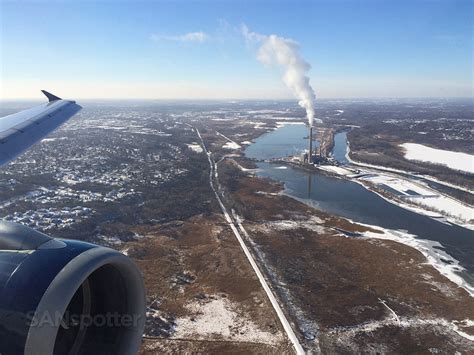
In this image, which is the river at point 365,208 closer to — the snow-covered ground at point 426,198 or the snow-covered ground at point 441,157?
the snow-covered ground at point 426,198

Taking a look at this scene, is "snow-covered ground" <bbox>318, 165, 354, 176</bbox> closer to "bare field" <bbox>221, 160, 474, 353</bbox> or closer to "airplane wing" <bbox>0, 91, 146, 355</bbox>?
"bare field" <bbox>221, 160, 474, 353</bbox>

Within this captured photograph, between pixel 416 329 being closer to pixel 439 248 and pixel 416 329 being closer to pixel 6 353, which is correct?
pixel 439 248

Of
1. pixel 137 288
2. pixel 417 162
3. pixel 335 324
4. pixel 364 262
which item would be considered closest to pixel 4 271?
pixel 137 288

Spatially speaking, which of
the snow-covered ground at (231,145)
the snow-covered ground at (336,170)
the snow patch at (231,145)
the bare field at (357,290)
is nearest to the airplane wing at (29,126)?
the bare field at (357,290)

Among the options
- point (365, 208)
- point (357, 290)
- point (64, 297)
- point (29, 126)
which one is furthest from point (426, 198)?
point (64, 297)

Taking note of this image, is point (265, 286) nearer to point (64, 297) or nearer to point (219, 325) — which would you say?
point (219, 325)
